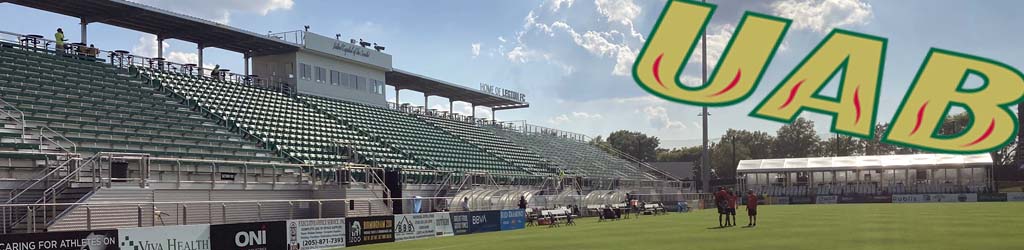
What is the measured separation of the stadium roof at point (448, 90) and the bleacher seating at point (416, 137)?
354cm

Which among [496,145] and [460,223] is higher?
[496,145]

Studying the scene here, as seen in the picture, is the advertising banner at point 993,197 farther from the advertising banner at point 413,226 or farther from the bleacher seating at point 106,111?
the bleacher seating at point 106,111

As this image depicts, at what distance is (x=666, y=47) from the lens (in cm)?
1739

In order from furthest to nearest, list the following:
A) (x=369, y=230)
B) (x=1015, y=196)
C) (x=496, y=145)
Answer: (x=1015, y=196)
(x=496, y=145)
(x=369, y=230)

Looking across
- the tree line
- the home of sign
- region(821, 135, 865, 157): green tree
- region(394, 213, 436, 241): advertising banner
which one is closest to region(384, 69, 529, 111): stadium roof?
region(394, 213, 436, 241): advertising banner

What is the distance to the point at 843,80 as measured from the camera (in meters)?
17.7

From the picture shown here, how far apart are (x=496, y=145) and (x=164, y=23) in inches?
1110

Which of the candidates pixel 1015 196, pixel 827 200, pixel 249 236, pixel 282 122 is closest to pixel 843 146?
pixel 827 200

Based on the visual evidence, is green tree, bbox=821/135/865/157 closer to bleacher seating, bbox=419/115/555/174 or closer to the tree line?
the tree line

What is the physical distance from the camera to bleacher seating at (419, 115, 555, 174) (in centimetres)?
6567

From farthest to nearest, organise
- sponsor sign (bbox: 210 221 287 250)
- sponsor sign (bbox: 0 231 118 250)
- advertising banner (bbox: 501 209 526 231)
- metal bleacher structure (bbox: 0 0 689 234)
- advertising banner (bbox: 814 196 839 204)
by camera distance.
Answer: advertising banner (bbox: 814 196 839 204), advertising banner (bbox: 501 209 526 231), metal bleacher structure (bbox: 0 0 689 234), sponsor sign (bbox: 210 221 287 250), sponsor sign (bbox: 0 231 118 250)

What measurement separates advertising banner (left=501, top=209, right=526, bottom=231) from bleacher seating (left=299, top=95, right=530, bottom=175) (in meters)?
9.87

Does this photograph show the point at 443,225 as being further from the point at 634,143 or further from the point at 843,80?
the point at 634,143

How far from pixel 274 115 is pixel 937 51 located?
3528 centimetres
